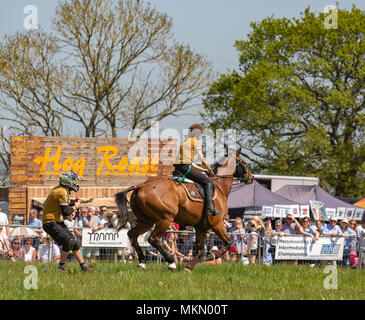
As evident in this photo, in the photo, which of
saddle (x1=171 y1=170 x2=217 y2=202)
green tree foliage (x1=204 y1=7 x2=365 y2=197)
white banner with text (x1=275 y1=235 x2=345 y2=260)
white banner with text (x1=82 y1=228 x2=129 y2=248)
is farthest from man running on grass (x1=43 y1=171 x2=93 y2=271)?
green tree foliage (x1=204 y1=7 x2=365 y2=197)

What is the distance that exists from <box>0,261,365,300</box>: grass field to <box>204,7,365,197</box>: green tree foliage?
96.9ft

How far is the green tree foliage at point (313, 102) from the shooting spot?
136 ft

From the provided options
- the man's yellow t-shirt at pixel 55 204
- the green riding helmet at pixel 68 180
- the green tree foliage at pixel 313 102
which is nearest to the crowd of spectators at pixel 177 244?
the man's yellow t-shirt at pixel 55 204

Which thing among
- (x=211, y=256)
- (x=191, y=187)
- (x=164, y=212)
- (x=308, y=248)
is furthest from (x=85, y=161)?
(x=164, y=212)

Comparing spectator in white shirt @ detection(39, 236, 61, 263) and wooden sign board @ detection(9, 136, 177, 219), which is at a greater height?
wooden sign board @ detection(9, 136, 177, 219)

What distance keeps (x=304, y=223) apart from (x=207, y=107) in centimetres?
2974

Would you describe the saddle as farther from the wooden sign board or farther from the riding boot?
the wooden sign board

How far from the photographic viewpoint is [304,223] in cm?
1855

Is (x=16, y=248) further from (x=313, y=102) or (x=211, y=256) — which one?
(x=313, y=102)

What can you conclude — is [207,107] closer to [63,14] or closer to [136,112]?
[136,112]

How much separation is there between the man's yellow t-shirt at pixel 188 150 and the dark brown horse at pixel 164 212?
0.52 m

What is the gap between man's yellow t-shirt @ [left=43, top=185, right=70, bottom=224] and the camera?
38.7ft

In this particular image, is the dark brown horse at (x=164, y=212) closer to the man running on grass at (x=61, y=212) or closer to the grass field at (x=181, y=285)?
the grass field at (x=181, y=285)
